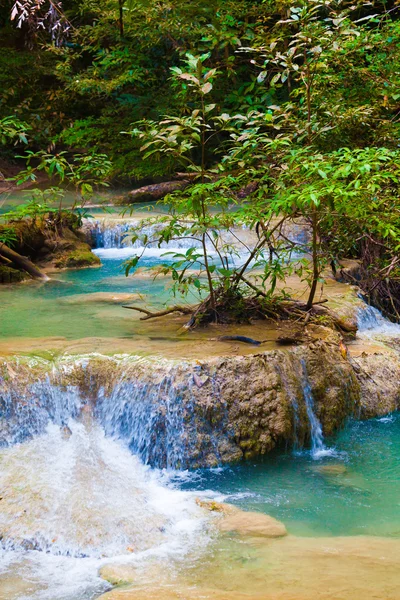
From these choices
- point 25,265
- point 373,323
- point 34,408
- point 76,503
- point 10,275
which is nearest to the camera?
point 76,503

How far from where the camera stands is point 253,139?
19.2 ft

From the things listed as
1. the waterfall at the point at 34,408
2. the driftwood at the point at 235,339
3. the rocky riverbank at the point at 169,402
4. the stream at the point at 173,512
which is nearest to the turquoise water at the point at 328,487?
the stream at the point at 173,512

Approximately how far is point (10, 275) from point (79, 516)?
5006 mm

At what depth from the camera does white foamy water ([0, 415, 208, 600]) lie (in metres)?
3.96

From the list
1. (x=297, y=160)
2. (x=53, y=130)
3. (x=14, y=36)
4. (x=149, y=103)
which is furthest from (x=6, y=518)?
(x=14, y=36)

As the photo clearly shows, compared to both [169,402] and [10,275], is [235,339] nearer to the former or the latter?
[169,402]

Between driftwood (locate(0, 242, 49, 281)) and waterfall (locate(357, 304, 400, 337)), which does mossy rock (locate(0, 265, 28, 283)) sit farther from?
waterfall (locate(357, 304, 400, 337))

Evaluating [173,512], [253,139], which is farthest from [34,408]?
[253,139]

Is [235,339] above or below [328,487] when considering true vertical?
above

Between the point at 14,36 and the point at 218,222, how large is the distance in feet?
52.5

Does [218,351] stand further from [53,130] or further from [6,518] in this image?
[53,130]

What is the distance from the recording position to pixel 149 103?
55.5ft

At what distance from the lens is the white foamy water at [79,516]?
396cm

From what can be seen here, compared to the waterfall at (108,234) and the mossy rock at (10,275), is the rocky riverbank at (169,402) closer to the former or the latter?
the mossy rock at (10,275)
